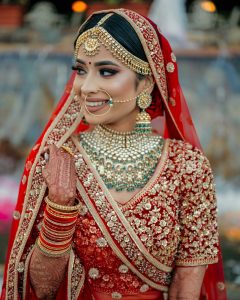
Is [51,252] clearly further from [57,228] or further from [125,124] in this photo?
[125,124]

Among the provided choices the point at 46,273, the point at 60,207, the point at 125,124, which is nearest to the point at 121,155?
the point at 125,124

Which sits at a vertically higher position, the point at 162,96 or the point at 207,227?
the point at 162,96

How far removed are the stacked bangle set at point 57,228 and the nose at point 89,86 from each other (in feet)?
1.25

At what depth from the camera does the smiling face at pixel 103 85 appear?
234 centimetres

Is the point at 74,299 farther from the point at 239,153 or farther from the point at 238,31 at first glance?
the point at 238,31

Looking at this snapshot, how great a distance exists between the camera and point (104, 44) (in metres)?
2.33

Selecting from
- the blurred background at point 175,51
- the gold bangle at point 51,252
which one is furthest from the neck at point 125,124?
the blurred background at point 175,51

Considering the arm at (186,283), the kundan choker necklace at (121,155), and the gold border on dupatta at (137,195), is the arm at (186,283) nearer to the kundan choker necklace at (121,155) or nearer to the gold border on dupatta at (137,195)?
the gold border on dupatta at (137,195)

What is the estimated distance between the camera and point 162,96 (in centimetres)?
252

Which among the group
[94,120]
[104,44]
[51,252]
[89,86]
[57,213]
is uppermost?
[104,44]

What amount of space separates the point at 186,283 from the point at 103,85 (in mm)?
742

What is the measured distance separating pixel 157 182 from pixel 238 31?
3952 millimetres

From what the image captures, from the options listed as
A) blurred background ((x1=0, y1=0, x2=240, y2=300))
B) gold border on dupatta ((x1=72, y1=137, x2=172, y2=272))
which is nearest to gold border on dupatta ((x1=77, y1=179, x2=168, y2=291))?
gold border on dupatta ((x1=72, y1=137, x2=172, y2=272))

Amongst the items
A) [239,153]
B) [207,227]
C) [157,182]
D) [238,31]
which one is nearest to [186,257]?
[207,227]
